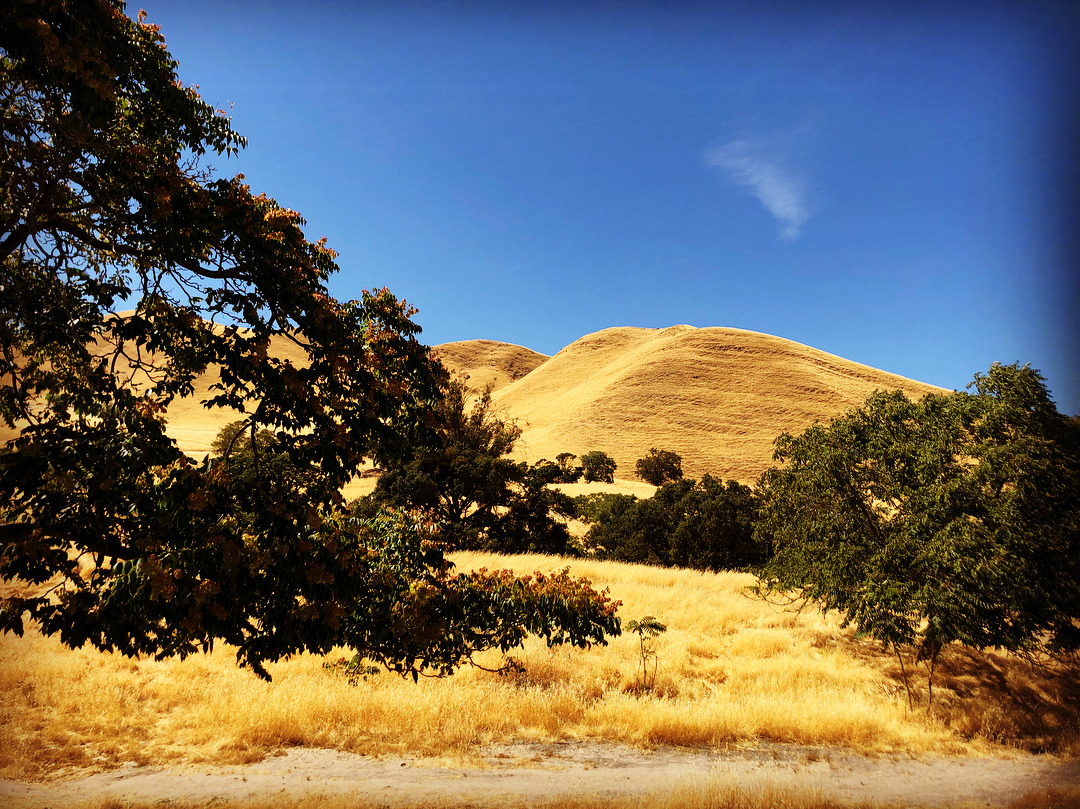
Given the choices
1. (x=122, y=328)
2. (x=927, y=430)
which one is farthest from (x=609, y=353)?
(x=122, y=328)

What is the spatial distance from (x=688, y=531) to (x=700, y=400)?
70581mm

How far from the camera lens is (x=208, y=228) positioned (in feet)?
16.8

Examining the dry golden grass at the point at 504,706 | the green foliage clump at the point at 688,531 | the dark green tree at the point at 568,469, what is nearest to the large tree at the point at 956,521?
the dry golden grass at the point at 504,706

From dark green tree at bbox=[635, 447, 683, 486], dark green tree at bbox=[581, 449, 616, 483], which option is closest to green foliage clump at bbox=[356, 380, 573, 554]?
dark green tree at bbox=[581, 449, 616, 483]

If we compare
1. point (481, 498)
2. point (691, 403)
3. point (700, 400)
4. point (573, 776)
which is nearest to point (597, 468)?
point (481, 498)

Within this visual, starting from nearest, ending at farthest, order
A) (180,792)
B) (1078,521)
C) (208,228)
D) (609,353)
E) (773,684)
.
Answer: (208,228)
(180,792)
(1078,521)
(773,684)
(609,353)

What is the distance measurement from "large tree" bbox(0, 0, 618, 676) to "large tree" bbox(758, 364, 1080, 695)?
29.5 ft

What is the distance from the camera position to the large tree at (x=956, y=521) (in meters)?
10.4

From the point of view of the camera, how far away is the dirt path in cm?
744

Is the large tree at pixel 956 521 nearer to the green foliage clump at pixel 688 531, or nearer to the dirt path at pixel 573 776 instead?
the dirt path at pixel 573 776

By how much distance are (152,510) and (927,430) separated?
15.0 m

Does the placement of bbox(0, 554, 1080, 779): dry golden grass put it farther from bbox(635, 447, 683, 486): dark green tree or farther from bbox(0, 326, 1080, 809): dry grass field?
bbox(635, 447, 683, 486): dark green tree

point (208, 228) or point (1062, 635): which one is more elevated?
point (208, 228)

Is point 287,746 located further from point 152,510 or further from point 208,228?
point 208,228
